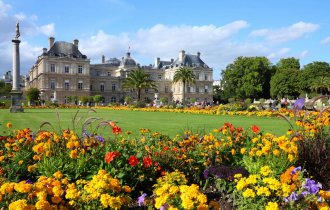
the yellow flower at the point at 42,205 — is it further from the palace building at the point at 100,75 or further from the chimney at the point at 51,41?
the chimney at the point at 51,41

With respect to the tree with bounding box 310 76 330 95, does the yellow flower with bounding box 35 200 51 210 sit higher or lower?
lower

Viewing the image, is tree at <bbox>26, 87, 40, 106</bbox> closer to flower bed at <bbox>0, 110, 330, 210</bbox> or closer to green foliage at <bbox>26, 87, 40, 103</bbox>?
green foliage at <bbox>26, 87, 40, 103</bbox>

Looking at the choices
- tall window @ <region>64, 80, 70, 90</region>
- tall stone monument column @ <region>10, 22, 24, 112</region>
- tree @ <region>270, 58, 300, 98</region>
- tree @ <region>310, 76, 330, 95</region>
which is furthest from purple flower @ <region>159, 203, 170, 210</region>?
tall window @ <region>64, 80, 70, 90</region>

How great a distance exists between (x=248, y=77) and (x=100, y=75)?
3407 centimetres

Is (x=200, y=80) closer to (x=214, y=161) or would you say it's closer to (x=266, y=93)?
(x=266, y=93)

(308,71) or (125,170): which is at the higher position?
(308,71)

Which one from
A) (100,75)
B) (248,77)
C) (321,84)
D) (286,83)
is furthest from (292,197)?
(100,75)

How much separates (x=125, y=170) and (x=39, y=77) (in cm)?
7362

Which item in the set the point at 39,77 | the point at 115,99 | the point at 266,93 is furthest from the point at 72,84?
the point at 266,93

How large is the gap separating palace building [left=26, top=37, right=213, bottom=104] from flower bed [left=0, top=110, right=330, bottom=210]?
194 feet

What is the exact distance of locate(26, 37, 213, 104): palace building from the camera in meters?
69.9

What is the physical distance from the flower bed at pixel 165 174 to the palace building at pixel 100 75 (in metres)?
59.0

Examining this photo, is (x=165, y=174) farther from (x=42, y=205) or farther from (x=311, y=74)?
(x=311, y=74)

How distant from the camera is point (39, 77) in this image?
73.4m
